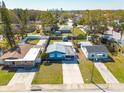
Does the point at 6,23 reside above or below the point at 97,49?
above

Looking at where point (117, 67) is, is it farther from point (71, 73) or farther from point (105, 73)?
point (71, 73)

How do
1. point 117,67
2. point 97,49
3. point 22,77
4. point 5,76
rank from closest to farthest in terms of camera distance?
point 22,77
point 5,76
point 117,67
point 97,49

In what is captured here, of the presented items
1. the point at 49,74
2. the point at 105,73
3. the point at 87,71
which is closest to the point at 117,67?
the point at 105,73

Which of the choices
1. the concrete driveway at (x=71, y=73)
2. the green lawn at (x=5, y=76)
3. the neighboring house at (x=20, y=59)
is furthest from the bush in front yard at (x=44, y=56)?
the green lawn at (x=5, y=76)

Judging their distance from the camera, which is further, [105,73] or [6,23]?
[6,23]

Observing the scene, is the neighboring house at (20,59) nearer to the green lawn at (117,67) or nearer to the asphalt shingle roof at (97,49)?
the asphalt shingle roof at (97,49)

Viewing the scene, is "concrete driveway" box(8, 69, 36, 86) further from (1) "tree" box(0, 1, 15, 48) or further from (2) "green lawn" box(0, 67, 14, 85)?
(1) "tree" box(0, 1, 15, 48)

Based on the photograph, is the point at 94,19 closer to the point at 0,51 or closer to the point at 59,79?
the point at 0,51
